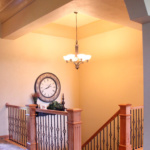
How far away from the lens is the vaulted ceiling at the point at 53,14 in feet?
11.4

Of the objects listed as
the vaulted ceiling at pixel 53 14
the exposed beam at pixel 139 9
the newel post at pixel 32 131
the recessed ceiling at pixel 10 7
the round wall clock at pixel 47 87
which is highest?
the recessed ceiling at pixel 10 7

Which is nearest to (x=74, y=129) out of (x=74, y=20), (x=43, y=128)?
(x=43, y=128)

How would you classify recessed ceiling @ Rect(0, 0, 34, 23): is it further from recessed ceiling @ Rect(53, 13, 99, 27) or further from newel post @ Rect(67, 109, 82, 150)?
newel post @ Rect(67, 109, 82, 150)

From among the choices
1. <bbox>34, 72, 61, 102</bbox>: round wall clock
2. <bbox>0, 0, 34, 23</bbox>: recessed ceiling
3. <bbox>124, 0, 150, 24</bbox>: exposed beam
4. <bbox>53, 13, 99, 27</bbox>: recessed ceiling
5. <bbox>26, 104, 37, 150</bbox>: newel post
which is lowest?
<bbox>26, 104, 37, 150</bbox>: newel post

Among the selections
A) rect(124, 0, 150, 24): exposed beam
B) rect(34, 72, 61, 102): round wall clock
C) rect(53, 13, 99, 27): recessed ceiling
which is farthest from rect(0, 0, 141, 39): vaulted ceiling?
rect(34, 72, 61, 102): round wall clock

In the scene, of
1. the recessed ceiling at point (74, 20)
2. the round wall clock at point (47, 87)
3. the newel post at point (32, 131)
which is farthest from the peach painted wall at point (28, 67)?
the newel post at point (32, 131)

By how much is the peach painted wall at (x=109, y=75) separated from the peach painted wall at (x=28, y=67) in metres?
0.55

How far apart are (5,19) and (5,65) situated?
1.20 metres

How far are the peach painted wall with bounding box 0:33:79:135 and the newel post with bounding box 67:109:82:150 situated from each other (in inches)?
116

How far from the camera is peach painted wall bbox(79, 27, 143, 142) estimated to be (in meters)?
5.42

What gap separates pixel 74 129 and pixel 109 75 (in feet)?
10.4

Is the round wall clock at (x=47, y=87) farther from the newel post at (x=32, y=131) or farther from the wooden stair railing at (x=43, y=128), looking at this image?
the newel post at (x=32, y=131)

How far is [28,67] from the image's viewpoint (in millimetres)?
6031

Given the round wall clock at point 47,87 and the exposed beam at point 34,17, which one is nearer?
the exposed beam at point 34,17
